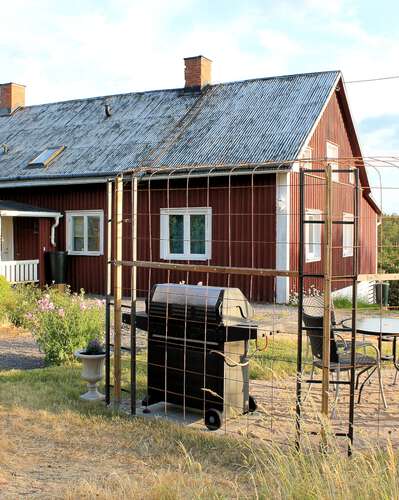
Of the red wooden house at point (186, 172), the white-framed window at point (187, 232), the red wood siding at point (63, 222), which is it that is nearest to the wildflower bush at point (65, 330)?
the red wooden house at point (186, 172)

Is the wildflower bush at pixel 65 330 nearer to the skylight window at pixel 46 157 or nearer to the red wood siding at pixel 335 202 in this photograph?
the red wood siding at pixel 335 202

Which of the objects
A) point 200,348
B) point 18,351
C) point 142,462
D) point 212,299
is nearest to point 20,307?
point 18,351

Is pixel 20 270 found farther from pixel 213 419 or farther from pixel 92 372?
pixel 213 419

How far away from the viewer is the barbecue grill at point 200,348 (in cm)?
573

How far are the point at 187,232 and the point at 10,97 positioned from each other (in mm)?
11168

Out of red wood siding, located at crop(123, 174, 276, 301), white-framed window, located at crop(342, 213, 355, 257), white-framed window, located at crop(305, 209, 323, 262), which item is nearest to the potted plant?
red wood siding, located at crop(123, 174, 276, 301)

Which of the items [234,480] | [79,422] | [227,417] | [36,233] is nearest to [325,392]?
[234,480]

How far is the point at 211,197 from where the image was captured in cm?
1603

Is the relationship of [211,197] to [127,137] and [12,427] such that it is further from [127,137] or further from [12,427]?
[12,427]

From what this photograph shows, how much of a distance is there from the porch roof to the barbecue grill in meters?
11.2

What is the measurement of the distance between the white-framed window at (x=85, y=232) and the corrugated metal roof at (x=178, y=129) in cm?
131

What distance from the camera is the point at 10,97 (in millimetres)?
23328

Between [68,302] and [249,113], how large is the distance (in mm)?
9850

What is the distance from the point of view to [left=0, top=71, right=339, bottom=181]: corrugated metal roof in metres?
15.9
